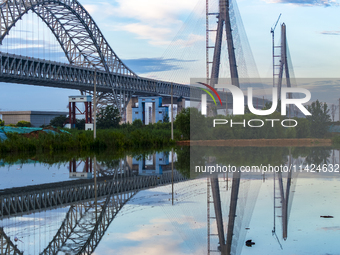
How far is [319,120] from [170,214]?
143ft

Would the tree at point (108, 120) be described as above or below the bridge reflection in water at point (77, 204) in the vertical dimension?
above

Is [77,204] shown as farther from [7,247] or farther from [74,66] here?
[74,66]

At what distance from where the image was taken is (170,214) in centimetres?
794

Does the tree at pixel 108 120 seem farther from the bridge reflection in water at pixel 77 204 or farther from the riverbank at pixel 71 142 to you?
the bridge reflection in water at pixel 77 204

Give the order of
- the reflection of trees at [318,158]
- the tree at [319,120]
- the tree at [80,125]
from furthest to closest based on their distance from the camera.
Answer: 1. the tree at [80,125]
2. the tree at [319,120]
3. the reflection of trees at [318,158]

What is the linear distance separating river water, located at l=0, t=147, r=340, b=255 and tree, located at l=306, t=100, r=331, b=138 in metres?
35.8

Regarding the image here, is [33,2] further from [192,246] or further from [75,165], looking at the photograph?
[192,246]

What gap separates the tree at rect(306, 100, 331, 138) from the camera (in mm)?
48000

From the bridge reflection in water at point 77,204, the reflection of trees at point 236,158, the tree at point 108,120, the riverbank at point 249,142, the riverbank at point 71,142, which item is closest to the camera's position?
the bridge reflection in water at point 77,204

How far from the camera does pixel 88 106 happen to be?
5916 cm

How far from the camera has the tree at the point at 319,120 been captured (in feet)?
157

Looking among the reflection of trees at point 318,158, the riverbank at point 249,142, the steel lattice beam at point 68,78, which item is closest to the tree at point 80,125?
the steel lattice beam at point 68,78

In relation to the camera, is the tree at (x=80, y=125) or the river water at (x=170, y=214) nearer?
the river water at (x=170, y=214)

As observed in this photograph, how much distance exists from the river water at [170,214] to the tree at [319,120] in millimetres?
35846
